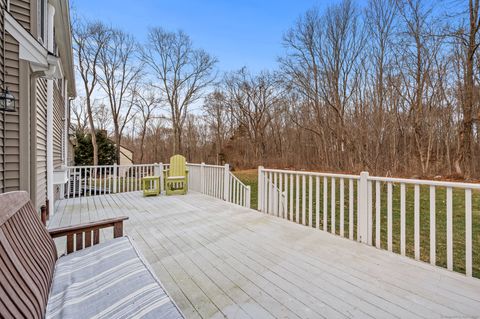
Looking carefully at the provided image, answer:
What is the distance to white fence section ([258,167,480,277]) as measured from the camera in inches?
91.1

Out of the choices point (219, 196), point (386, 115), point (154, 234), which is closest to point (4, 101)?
point (154, 234)

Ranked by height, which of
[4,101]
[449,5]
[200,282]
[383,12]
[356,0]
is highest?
[356,0]

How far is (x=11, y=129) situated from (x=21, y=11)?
156 cm

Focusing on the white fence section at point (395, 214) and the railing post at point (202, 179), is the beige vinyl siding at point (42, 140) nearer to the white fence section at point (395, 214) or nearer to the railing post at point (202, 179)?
the railing post at point (202, 179)

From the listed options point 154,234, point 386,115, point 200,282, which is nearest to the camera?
point 200,282

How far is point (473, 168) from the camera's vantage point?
9.02 meters

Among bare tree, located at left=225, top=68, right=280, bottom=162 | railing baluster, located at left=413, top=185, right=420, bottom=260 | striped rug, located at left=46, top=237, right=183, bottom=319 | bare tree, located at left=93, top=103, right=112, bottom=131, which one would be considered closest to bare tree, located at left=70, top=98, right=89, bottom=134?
bare tree, located at left=93, top=103, right=112, bottom=131

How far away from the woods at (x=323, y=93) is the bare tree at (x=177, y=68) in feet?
0.22

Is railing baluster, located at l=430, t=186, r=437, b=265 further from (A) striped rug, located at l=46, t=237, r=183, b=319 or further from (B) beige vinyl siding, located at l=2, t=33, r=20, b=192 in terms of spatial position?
(B) beige vinyl siding, located at l=2, t=33, r=20, b=192

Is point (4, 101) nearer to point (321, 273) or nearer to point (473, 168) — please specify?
point (321, 273)

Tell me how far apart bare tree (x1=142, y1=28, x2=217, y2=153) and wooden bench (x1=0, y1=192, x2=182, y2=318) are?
1415 cm

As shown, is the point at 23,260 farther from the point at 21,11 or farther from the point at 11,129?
the point at 21,11

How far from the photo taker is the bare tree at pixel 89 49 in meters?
12.9

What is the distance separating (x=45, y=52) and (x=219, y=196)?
4204 millimetres
